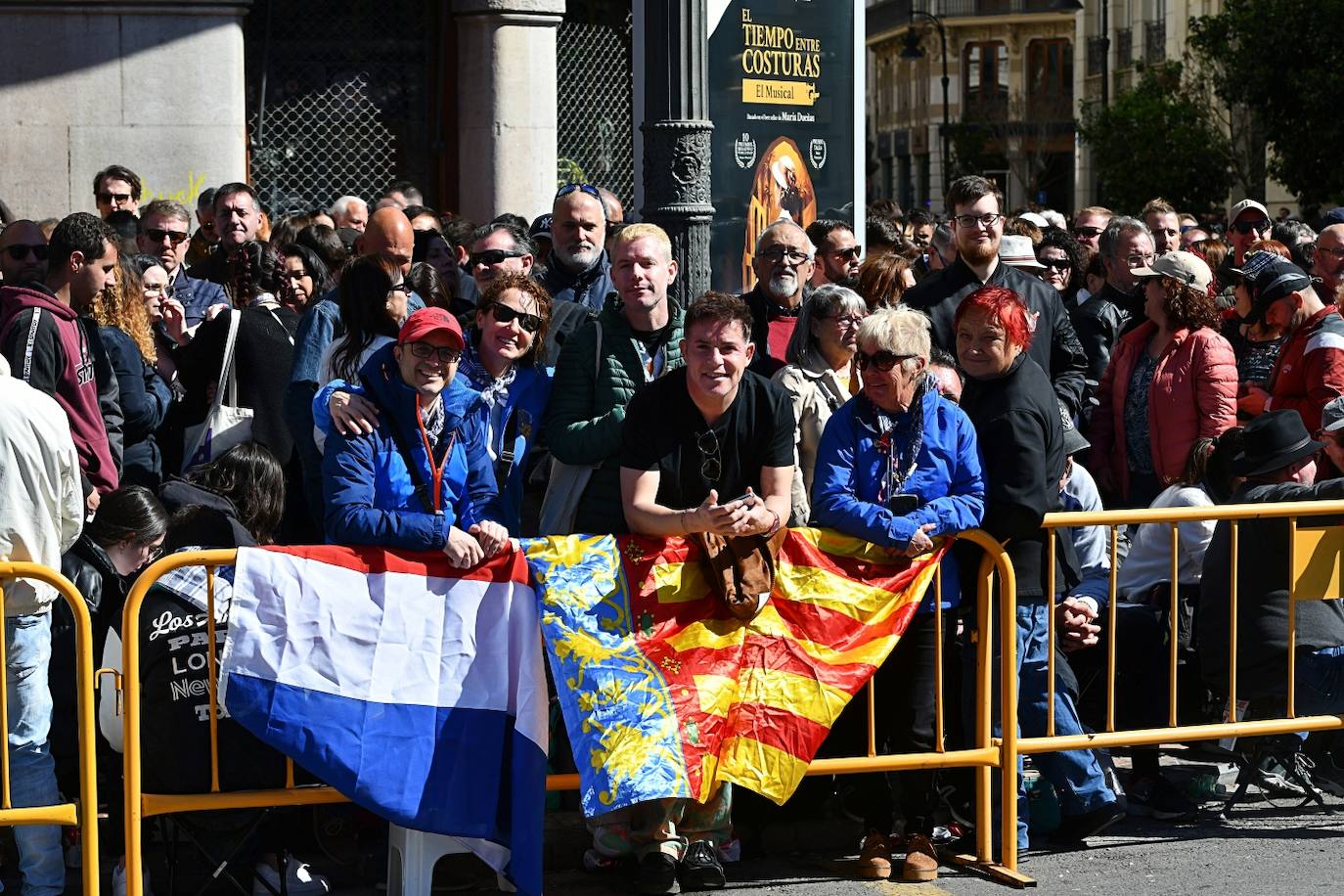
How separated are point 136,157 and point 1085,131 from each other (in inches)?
1596

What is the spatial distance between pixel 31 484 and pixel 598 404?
186 centimetres

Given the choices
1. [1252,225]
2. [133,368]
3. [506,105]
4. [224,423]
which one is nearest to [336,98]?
[506,105]

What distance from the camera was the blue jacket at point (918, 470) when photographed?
600 cm

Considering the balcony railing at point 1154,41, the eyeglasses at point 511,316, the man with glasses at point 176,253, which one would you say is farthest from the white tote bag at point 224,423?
the balcony railing at point 1154,41

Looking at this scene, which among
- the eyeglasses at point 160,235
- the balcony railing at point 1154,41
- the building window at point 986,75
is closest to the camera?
the eyeglasses at point 160,235

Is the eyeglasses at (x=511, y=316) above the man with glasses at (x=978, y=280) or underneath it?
underneath

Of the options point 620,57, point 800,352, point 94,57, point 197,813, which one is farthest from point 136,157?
point 197,813

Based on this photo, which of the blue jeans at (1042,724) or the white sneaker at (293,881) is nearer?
the white sneaker at (293,881)

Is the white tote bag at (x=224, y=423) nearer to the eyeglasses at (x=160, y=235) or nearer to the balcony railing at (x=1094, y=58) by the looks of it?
the eyeglasses at (x=160, y=235)

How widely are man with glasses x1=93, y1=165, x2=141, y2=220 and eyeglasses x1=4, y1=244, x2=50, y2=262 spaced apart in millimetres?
2081

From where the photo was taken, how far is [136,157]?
475 inches

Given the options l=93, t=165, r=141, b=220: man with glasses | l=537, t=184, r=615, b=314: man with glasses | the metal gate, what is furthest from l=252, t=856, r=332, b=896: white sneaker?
the metal gate

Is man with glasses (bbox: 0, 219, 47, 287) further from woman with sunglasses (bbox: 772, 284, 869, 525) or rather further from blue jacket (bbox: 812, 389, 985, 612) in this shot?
blue jacket (bbox: 812, 389, 985, 612)

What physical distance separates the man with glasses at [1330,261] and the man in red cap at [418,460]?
6.12m
